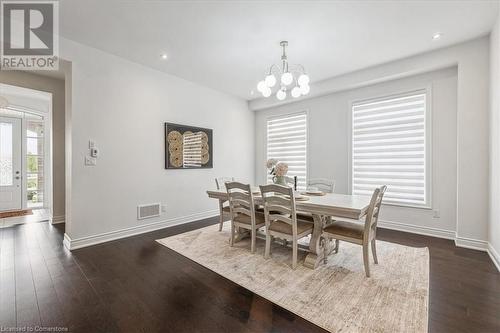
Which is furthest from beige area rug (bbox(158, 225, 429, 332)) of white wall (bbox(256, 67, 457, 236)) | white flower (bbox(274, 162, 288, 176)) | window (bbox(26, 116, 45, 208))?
window (bbox(26, 116, 45, 208))

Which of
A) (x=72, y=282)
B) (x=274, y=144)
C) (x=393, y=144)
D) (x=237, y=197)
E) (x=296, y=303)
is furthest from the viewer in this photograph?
(x=274, y=144)

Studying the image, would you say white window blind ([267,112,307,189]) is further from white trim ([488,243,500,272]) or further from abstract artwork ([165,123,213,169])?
white trim ([488,243,500,272])

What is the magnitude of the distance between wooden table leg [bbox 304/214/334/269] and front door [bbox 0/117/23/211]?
689 centimetres

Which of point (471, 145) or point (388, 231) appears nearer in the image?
point (471, 145)

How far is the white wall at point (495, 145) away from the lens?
2516mm

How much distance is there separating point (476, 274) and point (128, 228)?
182 inches

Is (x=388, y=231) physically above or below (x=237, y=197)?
below

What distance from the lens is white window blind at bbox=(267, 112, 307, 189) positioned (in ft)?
16.9

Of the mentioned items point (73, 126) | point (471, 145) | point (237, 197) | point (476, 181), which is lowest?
point (237, 197)

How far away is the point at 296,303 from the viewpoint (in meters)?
1.87

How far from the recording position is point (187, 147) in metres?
4.51

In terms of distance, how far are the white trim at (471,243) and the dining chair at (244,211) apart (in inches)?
110

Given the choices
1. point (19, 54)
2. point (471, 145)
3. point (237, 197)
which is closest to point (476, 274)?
point (471, 145)

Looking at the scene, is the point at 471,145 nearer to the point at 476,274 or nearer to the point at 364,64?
the point at 476,274
